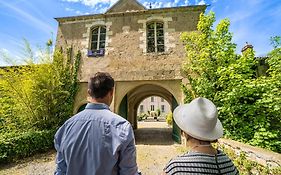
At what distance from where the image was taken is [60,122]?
9.24 m

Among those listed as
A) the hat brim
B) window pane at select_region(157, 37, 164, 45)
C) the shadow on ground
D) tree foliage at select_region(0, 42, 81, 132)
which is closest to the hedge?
tree foliage at select_region(0, 42, 81, 132)

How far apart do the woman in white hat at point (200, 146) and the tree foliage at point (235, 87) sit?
599 centimetres

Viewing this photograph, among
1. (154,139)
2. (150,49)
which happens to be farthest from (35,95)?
(154,139)

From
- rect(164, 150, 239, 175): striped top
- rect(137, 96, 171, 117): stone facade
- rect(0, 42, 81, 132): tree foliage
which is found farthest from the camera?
rect(137, 96, 171, 117): stone facade

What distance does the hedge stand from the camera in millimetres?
6508

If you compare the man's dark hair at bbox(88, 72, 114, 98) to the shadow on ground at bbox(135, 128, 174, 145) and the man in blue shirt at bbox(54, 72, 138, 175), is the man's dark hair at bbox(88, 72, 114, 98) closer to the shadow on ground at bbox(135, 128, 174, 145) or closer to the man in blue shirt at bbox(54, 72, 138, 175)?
the man in blue shirt at bbox(54, 72, 138, 175)

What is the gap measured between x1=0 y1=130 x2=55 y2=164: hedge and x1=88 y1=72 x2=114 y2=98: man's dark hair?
6877mm

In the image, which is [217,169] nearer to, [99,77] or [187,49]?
[99,77]

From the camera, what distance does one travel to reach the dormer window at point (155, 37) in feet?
33.1

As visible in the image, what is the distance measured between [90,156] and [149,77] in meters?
8.20

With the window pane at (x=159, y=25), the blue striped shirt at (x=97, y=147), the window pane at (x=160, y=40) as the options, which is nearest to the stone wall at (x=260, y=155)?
the blue striped shirt at (x=97, y=147)

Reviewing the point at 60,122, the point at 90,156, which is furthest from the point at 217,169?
the point at 60,122

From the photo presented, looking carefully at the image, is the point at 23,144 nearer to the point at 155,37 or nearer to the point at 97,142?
the point at 97,142

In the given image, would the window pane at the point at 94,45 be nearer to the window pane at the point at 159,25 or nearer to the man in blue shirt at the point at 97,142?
the window pane at the point at 159,25
